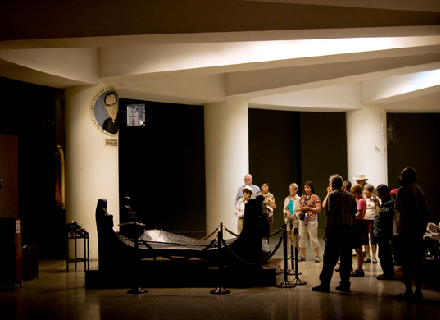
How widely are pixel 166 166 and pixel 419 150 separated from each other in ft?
28.6

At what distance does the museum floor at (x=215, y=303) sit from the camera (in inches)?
253

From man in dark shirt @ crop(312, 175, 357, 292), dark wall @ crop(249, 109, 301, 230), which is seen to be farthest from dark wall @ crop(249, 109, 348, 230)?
man in dark shirt @ crop(312, 175, 357, 292)

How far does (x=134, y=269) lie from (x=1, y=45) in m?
4.01

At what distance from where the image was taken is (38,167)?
13.8 metres

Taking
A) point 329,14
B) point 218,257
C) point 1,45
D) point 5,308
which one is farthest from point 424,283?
point 1,45

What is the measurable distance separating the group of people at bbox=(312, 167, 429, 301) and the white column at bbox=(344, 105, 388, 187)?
233 inches

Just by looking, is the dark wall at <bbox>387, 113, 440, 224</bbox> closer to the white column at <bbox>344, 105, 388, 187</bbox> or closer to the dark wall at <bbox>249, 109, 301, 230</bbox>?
the white column at <bbox>344, 105, 388, 187</bbox>

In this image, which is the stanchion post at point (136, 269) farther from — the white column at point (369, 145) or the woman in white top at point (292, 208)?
the white column at point (369, 145)

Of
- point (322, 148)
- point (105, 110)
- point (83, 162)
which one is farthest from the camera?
point (322, 148)

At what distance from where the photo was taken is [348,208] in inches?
301

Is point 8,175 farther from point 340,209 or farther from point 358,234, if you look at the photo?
point 358,234

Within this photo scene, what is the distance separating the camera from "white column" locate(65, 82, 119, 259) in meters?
11.2

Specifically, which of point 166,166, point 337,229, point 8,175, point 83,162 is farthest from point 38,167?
point 337,229

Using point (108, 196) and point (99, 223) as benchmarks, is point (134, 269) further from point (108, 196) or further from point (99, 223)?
point (108, 196)
